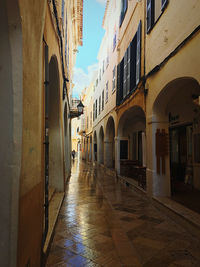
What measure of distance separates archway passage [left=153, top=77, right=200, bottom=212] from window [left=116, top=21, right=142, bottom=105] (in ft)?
6.08

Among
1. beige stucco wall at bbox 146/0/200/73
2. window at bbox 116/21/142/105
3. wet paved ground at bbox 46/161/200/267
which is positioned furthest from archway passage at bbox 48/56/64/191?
window at bbox 116/21/142/105

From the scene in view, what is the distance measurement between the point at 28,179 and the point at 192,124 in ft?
25.0

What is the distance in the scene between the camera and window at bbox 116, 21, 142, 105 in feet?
27.7

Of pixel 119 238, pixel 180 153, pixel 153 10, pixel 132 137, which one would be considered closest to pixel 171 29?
pixel 153 10

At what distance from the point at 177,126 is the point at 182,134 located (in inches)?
17.4

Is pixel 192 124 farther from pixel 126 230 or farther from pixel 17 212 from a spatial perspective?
pixel 17 212

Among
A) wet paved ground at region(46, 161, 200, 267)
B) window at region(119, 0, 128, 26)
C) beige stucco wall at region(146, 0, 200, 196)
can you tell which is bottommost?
wet paved ground at region(46, 161, 200, 267)

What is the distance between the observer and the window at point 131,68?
8.43 metres

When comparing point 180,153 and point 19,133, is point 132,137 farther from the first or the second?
point 19,133

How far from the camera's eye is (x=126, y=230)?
14.4 ft

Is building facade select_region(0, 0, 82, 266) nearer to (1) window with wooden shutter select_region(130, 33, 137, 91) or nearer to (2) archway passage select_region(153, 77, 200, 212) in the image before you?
(2) archway passage select_region(153, 77, 200, 212)

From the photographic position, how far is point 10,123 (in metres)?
1.87

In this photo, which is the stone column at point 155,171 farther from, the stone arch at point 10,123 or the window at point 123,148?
the stone arch at point 10,123

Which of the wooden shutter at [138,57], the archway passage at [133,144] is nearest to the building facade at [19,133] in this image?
the archway passage at [133,144]
